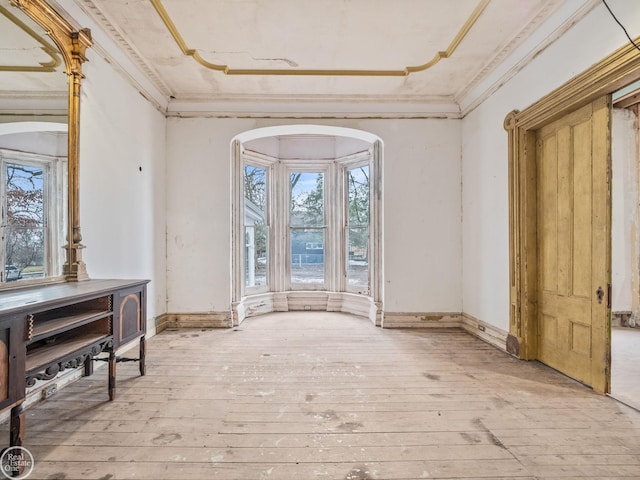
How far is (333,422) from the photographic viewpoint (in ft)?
6.56

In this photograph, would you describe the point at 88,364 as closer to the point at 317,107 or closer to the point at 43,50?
the point at 43,50

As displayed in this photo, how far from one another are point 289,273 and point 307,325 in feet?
3.99

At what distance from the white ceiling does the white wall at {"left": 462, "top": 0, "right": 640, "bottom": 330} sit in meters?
0.17

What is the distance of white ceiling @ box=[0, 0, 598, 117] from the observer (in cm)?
261

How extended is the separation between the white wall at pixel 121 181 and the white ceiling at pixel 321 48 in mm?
295

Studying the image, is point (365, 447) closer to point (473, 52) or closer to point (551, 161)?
point (551, 161)

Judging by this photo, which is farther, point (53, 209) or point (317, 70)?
point (317, 70)

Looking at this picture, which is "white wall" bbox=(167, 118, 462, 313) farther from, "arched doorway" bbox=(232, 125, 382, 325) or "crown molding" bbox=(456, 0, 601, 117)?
"arched doorway" bbox=(232, 125, 382, 325)

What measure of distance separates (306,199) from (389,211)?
64.5 inches

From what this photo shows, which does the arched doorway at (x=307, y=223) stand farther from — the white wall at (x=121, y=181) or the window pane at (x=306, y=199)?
the white wall at (x=121, y=181)

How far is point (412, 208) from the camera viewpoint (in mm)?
4250

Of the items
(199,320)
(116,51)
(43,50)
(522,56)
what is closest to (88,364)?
(199,320)

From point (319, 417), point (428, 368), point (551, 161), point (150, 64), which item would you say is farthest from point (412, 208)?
point (150, 64)

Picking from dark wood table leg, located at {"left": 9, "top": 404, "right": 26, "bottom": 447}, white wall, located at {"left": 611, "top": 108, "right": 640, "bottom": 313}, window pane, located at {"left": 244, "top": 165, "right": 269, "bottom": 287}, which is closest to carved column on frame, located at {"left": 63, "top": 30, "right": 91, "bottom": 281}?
dark wood table leg, located at {"left": 9, "top": 404, "right": 26, "bottom": 447}
